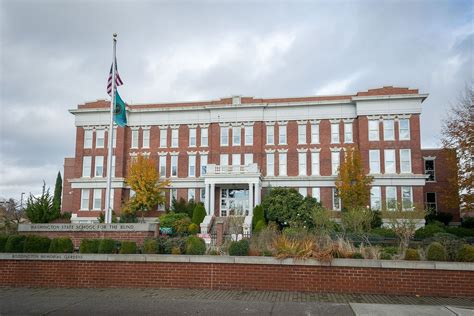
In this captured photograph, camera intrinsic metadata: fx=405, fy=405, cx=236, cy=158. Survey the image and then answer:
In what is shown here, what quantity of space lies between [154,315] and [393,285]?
660 centimetres

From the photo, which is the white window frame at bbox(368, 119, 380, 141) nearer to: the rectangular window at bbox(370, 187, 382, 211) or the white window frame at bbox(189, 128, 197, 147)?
the rectangular window at bbox(370, 187, 382, 211)

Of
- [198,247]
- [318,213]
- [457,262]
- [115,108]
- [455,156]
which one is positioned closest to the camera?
[457,262]

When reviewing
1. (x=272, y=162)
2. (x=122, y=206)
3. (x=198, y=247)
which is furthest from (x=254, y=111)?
(x=198, y=247)

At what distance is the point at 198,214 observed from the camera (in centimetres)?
3500

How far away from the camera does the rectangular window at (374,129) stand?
37.7 m

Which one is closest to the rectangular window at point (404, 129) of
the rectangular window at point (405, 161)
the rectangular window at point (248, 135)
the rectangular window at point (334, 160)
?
the rectangular window at point (405, 161)

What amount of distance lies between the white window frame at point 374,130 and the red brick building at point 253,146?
0.09 m

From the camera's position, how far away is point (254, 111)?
40469 mm

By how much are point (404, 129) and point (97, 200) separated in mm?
30895

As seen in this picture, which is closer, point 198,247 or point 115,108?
point 198,247

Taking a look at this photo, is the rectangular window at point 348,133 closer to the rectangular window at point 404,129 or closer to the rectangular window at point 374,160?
the rectangular window at point 374,160

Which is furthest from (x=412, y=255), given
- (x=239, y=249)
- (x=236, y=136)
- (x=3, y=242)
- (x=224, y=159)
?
(x=236, y=136)

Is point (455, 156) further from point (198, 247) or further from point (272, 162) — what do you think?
point (198, 247)

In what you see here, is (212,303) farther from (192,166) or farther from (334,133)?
(192,166)
